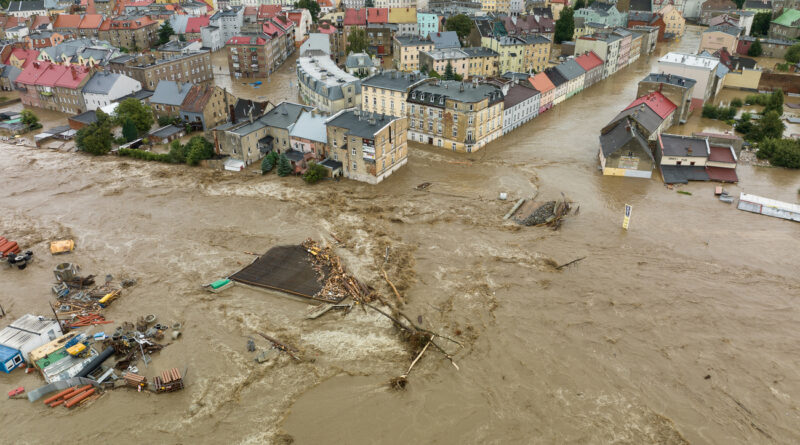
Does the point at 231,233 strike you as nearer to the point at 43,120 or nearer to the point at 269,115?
the point at 269,115

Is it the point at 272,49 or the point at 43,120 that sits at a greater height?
the point at 272,49

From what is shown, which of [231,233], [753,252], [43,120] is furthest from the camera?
[43,120]

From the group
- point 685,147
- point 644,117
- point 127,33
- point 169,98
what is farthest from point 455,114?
point 127,33

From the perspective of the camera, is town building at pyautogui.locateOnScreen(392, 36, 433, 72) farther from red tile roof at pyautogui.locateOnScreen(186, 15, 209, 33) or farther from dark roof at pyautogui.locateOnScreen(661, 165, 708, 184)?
dark roof at pyautogui.locateOnScreen(661, 165, 708, 184)

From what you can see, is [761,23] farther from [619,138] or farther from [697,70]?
[619,138]

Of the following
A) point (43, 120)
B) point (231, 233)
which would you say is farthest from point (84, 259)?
point (43, 120)

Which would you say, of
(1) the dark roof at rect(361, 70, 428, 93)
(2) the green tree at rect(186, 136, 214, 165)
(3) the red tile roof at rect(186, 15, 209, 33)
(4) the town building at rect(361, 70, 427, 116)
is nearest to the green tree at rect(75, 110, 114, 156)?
(2) the green tree at rect(186, 136, 214, 165)
